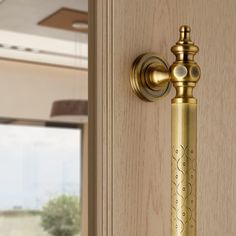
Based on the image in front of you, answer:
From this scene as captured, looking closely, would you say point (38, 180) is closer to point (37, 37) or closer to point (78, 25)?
point (37, 37)

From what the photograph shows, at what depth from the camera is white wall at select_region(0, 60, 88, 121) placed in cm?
389

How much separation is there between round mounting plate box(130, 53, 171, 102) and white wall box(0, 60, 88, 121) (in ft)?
11.1

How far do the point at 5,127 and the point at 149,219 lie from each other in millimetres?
3571

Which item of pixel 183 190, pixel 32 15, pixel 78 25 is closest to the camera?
pixel 183 190

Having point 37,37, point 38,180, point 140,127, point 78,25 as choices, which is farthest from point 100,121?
point 38,180

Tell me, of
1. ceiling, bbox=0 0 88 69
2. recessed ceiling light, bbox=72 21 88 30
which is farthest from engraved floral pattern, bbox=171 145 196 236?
recessed ceiling light, bbox=72 21 88 30

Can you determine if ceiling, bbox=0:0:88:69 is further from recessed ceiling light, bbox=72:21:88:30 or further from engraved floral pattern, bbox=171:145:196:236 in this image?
engraved floral pattern, bbox=171:145:196:236

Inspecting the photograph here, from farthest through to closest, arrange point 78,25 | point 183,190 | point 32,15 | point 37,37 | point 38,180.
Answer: point 38,180 < point 37,37 < point 78,25 < point 32,15 < point 183,190

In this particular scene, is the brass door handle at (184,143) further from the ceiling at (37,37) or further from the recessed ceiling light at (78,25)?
the recessed ceiling light at (78,25)

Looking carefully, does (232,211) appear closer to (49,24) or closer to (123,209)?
(123,209)

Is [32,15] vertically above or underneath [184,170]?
above

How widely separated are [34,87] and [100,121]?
364 cm

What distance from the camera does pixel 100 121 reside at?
0.42 metres

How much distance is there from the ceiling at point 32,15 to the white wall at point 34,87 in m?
0.49
